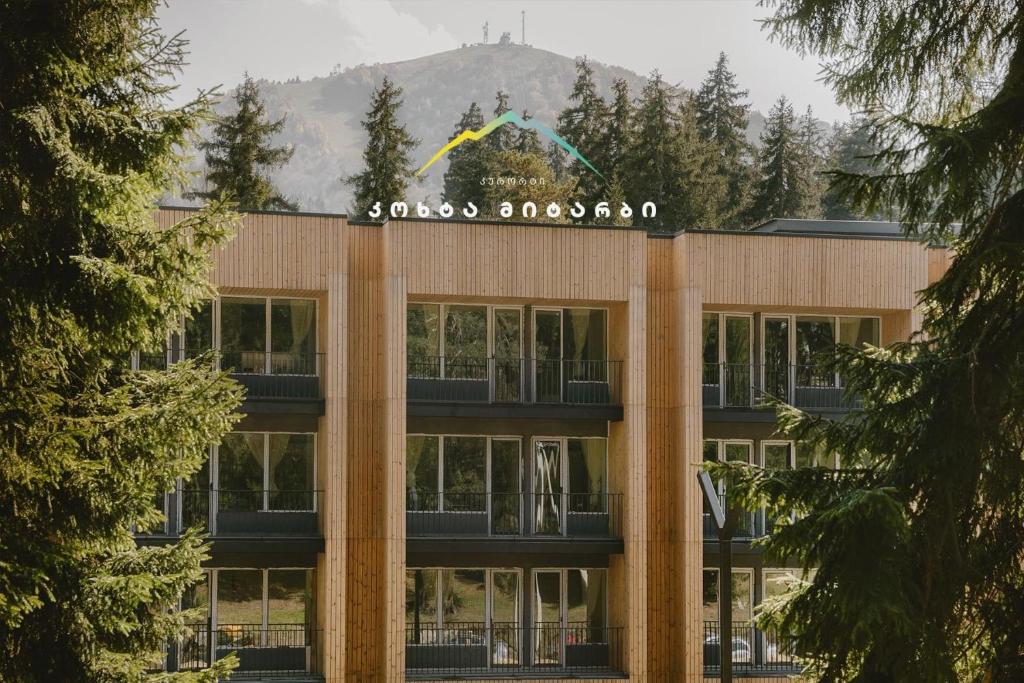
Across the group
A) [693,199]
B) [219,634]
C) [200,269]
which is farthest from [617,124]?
[200,269]

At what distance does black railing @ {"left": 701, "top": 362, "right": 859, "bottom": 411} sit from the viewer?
2828 centimetres

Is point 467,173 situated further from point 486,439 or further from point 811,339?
point 486,439

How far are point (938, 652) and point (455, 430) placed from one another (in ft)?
58.0

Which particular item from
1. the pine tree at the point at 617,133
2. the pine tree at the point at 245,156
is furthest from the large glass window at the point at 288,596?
the pine tree at the point at 617,133

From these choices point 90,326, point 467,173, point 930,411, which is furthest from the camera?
point 467,173

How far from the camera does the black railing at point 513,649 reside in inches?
1041

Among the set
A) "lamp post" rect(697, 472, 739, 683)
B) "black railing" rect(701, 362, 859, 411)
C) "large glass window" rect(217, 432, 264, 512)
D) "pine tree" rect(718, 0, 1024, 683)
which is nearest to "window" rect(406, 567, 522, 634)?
"large glass window" rect(217, 432, 264, 512)

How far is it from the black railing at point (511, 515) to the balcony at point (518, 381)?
1794 millimetres

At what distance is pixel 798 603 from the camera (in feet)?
32.4

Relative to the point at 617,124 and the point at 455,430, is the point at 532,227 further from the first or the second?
the point at 617,124

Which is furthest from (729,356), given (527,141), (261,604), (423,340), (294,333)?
(527,141)

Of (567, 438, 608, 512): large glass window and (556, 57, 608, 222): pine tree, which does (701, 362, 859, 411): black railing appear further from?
(556, 57, 608, 222): pine tree

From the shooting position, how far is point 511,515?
27250 mm

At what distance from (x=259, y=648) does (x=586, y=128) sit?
3775 cm
